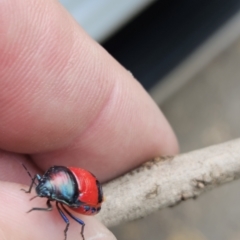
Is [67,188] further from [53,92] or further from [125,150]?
[125,150]

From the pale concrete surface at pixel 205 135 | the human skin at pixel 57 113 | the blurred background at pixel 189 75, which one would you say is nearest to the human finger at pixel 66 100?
the human skin at pixel 57 113

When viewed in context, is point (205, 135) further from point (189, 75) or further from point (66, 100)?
point (66, 100)

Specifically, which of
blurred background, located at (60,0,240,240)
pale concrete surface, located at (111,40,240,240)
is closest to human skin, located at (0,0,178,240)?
blurred background, located at (60,0,240,240)

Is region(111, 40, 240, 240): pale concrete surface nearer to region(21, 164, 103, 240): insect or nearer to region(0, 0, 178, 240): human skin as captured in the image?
region(0, 0, 178, 240): human skin

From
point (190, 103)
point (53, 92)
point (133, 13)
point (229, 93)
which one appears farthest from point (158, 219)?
point (53, 92)

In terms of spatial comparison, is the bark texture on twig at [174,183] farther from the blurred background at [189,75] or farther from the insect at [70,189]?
the blurred background at [189,75]

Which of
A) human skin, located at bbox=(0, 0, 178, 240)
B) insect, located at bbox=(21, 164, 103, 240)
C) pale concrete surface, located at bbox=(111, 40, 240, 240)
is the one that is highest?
pale concrete surface, located at bbox=(111, 40, 240, 240)

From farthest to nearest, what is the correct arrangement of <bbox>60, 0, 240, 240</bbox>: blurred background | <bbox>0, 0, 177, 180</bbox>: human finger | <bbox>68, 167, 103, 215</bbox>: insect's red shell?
<bbox>60, 0, 240, 240</bbox>: blurred background < <bbox>0, 0, 177, 180</bbox>: human finger < <bbox>68, 167, 103, 215</bbox>: insect's red shell
